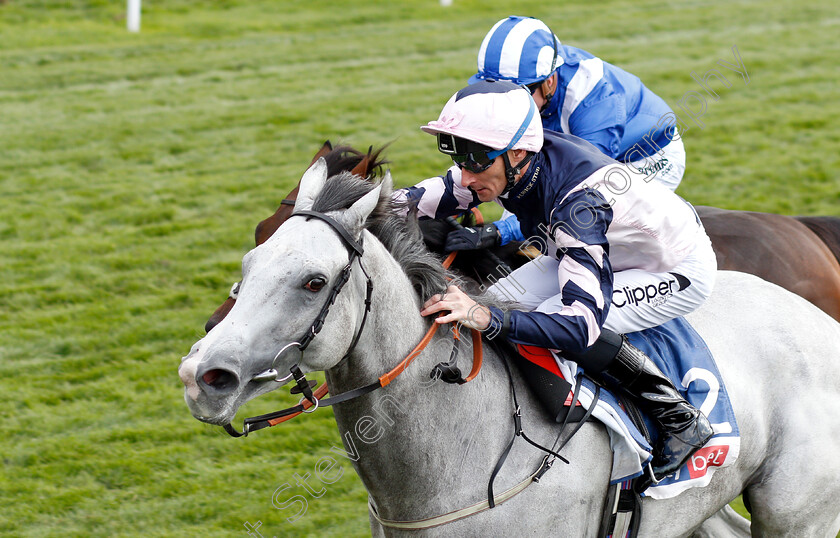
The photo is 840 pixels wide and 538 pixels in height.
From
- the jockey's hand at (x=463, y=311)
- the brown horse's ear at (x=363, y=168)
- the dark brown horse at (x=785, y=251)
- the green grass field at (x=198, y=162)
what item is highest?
the brown horse's ear at (x=363, y=168)

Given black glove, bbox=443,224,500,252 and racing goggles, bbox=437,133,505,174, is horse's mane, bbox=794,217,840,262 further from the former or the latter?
racing goggles, bbox=437,133,505,174

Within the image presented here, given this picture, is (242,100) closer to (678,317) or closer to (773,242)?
(773,242)

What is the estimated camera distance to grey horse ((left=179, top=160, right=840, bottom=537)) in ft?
7.06

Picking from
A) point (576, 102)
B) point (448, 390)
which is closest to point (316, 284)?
point (448, 390)

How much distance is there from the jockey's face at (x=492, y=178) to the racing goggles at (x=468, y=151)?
1.1 inches

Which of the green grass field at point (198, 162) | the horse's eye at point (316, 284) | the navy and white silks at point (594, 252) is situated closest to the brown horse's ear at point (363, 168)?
the navy and white silks at point (594, 252)

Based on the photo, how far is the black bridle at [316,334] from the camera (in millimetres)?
2170

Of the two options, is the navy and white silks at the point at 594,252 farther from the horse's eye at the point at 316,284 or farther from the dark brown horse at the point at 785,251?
the dark brown horse at the point at 785,251

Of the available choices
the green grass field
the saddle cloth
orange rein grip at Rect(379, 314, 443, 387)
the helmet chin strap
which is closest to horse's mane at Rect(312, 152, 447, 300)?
orange rein grip at Rect(379, 314, 443, 387)

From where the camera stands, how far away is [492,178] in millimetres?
2688

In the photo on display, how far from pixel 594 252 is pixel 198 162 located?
6573 mm

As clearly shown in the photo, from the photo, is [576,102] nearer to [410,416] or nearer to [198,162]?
[410,416]

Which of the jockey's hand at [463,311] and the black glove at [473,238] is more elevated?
the jockey's hand at [463,311]

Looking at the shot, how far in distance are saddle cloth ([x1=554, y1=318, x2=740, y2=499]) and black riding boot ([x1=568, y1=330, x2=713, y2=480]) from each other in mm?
56
